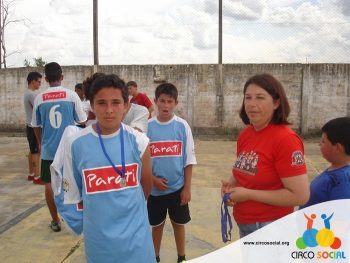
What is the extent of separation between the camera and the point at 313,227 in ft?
5.01

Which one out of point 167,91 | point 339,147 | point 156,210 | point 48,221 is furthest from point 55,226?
point 339,147

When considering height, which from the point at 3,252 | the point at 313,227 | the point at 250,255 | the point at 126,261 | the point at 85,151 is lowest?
the point at 3,252

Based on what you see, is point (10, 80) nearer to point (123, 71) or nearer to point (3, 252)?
point (123, 71)

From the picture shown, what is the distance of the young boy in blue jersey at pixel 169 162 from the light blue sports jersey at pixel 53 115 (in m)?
1.23

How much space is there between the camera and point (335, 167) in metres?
1.91

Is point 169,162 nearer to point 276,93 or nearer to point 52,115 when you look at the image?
point 276,93

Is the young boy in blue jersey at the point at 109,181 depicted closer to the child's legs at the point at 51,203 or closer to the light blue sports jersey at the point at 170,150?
the light blue sports jersey at the point at 170,150

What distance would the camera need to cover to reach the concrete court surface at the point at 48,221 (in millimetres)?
3481

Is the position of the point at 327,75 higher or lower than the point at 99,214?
higher

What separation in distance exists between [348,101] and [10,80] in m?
9.63

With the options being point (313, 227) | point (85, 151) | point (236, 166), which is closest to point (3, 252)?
point (85, 151)

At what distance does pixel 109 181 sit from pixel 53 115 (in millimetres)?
2238

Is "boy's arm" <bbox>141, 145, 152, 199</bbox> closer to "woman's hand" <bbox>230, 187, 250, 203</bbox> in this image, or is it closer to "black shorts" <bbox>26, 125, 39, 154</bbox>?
"woman's hand" <bbox>230, 187, 250, 203</bbox>

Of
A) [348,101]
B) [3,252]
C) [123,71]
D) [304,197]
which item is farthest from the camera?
[123,71]
